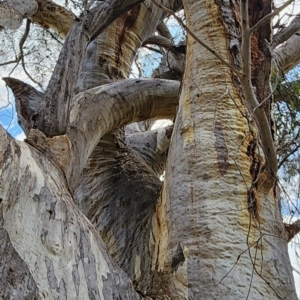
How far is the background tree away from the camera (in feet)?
2.60

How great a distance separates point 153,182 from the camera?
165cm

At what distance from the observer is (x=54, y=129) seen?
1.10 meters

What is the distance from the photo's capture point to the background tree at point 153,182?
79cm

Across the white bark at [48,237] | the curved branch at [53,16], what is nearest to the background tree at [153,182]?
the white bark at [48,237]

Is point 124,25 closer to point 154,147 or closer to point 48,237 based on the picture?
point 154,147

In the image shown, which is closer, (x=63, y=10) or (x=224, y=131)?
(x=224, y=131)

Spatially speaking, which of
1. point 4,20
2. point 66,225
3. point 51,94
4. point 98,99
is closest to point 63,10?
→ point 98,99

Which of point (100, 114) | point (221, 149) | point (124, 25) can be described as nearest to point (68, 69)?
point (100, 114)

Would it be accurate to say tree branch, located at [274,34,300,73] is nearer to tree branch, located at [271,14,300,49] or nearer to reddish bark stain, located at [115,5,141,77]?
tree branch, located at [271,14,300,49]

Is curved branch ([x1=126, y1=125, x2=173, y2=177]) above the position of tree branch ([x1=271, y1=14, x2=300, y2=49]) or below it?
below

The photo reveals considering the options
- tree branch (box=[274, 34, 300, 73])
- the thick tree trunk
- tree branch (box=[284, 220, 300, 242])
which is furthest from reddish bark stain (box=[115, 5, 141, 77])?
tree branch (box=[284, 220, 300, 242])

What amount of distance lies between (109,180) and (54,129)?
57 cm

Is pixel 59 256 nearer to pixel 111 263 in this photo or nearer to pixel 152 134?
pixel 111 263

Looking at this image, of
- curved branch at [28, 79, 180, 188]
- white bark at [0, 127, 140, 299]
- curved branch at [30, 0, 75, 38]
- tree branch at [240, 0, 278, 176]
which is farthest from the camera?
curved branch at [30, 0, 75, 38]
